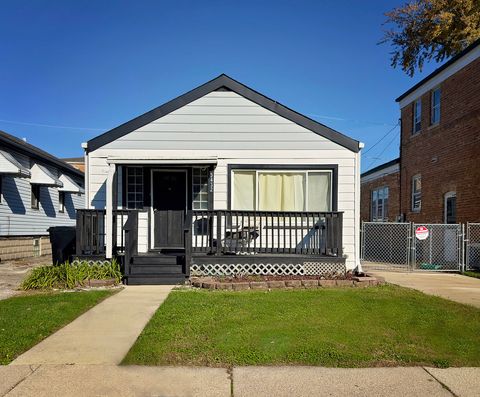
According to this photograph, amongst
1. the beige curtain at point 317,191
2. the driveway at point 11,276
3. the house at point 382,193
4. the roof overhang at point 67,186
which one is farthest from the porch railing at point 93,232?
the house at point 382,193

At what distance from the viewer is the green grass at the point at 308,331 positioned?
4.61 m

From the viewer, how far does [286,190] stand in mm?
10773

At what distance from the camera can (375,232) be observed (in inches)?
748

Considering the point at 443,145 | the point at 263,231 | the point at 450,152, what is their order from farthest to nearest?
the point at 443,145, the point at 450,152, the point at 263,231

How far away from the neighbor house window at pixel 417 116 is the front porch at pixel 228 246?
373 inches

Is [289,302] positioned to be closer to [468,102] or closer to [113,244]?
[113,244]

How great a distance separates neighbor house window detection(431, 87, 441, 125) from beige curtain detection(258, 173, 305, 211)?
8084 mm

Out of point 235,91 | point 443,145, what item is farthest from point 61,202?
point 443,145

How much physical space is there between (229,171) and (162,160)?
1816mm

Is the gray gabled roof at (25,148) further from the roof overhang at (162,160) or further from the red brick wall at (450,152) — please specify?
the red brick wall at (450,152)

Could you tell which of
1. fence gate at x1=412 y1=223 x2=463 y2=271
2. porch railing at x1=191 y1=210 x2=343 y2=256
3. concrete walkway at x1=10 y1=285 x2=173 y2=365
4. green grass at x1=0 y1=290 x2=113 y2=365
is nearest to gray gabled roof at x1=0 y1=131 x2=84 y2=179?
porch railing at x1=191 y1=210 x2=343 y2=256

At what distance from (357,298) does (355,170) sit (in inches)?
151

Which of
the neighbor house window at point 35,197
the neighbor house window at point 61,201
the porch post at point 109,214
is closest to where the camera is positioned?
the porch post at point 109,214

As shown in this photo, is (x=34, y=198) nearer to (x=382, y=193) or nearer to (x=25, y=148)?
(x=25, y=148)
